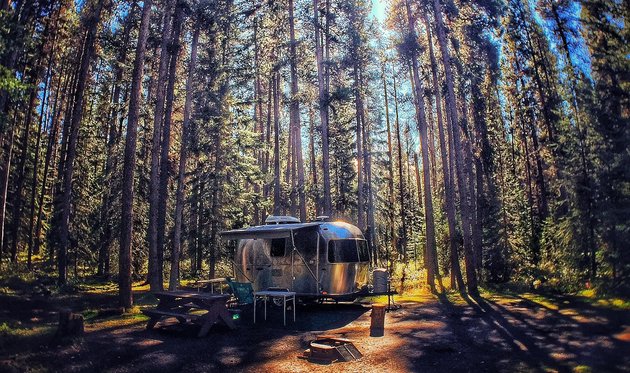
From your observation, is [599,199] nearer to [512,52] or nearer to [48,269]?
[512,52]

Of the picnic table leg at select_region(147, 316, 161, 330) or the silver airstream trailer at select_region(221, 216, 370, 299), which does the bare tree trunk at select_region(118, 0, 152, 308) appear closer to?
the picnic table leg at select_region(147, 316, 161, 330)

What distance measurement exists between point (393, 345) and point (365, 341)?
0.74m

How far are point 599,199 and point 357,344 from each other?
7779 mm

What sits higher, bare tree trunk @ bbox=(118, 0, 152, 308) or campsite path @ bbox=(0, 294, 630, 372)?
bare tree trunk @ bbox=(118, 0, 152, 308)

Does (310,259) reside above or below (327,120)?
below

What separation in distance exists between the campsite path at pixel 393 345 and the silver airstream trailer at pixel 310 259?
1212mm

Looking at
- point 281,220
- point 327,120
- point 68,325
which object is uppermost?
point 327,120

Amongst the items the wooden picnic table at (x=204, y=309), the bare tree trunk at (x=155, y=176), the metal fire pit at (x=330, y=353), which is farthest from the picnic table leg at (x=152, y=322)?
the bare tree trunk at (x=155, y=176)

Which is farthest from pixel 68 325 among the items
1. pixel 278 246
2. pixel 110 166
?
pixel 110 166

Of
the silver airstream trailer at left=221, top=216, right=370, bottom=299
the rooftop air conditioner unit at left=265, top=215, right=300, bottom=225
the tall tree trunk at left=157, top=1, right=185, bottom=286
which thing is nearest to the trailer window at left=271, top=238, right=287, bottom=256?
the silver airstream trailer at left=221, top=216, right=370, bottom=299

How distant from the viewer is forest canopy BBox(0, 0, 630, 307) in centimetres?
1260

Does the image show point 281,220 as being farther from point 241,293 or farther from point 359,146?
point 359,146

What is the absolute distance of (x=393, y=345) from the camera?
8.76 metres

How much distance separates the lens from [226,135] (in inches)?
941
